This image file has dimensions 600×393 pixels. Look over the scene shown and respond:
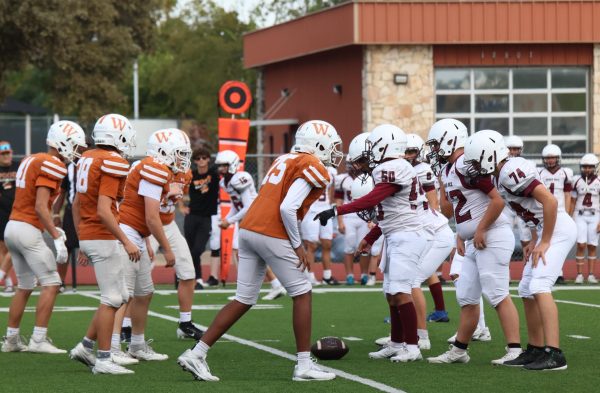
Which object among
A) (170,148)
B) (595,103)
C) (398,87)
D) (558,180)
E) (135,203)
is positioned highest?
(398,87)

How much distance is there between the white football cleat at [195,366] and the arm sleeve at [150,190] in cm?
151

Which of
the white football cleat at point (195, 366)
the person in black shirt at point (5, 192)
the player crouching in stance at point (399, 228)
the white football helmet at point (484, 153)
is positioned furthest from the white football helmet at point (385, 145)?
the person in black shirt at point (5, 192)

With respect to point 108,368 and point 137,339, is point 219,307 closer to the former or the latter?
point 137,339

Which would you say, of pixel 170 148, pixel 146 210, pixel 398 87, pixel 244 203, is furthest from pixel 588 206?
pixel 146 210

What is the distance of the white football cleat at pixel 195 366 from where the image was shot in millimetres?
9094

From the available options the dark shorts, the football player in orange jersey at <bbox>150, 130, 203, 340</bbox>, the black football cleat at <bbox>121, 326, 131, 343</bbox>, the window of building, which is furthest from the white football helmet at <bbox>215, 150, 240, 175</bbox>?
the window of building

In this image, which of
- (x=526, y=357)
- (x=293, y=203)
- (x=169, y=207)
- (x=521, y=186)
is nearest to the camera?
(x=293, y=203)

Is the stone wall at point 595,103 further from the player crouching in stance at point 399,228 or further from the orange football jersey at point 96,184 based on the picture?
the orange football jersey at point 96,184

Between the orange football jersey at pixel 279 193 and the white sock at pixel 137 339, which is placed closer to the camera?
the orange football jersey at pixel 279 193

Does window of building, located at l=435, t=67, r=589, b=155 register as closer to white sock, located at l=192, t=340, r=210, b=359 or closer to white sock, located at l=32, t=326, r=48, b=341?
white sock, located at l=32, t=326, r=48, b=341

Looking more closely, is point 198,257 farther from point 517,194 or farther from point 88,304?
point 517,194

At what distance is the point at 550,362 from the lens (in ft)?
31.4

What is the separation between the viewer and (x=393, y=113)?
90.7ft

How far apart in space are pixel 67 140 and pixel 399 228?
289cm
